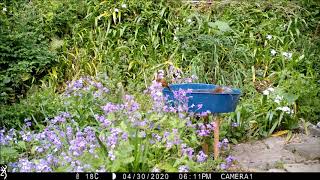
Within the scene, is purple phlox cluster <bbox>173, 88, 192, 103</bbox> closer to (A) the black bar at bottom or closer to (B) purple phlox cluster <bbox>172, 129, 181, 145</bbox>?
(B) purple phlox cluster <bbox>172, 129, 181, 145</bbox>

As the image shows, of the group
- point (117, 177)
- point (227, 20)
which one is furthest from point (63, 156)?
point (227, 20)

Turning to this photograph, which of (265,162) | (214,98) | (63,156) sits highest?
(214,98)

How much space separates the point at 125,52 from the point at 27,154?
2396mm

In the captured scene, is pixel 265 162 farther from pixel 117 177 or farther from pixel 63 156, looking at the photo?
pixel 63 156

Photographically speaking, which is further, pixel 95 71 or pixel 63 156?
pixel 95 71

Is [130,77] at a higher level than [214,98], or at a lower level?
Answer: lower

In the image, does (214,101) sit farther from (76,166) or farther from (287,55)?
(287,55)

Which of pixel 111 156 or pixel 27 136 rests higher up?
pixel 111 156

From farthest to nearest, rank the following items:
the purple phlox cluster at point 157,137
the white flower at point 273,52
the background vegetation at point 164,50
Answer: the white flower at point 273,52 → the background vegetation at point 164,50 → the purple phlox cluster at point 157,137

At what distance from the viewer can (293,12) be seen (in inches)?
258

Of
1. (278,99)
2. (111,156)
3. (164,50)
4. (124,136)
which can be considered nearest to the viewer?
(111,156)

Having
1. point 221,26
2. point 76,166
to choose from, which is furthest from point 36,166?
point 221,26

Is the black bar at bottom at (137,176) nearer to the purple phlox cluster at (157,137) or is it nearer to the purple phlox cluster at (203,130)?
the purple phlox cluster at (157,137)

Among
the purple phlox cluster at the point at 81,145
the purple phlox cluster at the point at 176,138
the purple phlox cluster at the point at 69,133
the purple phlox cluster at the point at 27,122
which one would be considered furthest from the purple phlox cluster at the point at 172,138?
the purple phlox cluster at the point at 27,122
